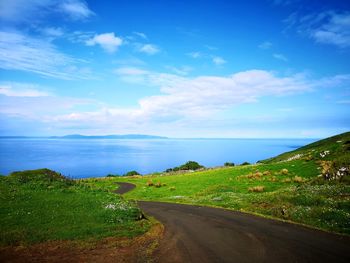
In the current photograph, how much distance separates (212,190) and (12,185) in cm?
3049

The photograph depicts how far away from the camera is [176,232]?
65.4 feet

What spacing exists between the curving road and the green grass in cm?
369

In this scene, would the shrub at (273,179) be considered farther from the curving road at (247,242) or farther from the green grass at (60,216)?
the green grass at (60,216)

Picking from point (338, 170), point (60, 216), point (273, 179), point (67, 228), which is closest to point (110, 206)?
point (60, 216)

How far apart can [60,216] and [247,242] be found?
49.0 feet

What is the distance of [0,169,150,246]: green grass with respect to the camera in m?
17.2

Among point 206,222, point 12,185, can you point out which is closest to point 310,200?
point 206,222

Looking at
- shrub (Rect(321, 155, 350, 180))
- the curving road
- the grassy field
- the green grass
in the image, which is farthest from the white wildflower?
shrub (Rect(321, 155, 350, 180))

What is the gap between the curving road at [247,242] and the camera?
1423 centimetres

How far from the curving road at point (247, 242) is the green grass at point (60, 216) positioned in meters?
3.69

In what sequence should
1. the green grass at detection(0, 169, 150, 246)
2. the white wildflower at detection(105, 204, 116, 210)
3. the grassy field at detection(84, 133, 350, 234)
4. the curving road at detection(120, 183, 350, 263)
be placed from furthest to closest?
the white wildflower at detection(105, 204, 116, 210) → the grassy field at detection(84, 133, 350, 234) → the green grass at detection(0, 169, 150, 246) → the curving road at detection(120, 183, 350, 263)

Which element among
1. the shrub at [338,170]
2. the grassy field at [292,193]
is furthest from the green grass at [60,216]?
the shrub at [338,170]

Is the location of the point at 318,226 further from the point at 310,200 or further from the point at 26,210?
the point at 26,210

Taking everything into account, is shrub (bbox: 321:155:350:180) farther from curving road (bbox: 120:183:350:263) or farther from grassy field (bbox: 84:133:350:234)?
curving road (bbox: 120:183:350:263)
